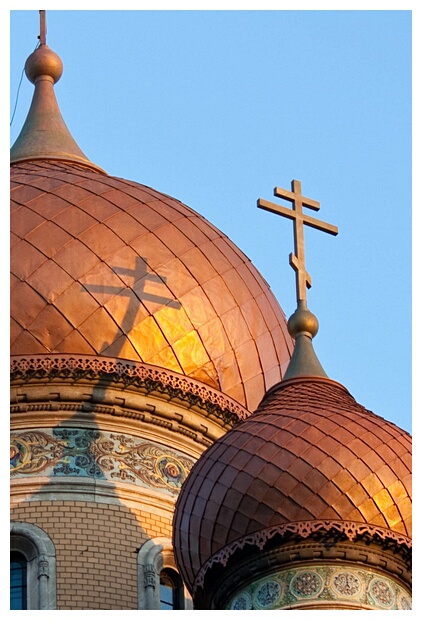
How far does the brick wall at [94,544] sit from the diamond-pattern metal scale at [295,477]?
1.43m

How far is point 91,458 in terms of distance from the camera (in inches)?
925

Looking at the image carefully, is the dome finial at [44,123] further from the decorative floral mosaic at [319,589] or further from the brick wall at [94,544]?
the decorative floral mosaic at [319,589]

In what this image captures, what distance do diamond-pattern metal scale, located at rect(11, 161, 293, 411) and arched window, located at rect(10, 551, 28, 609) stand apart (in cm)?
189

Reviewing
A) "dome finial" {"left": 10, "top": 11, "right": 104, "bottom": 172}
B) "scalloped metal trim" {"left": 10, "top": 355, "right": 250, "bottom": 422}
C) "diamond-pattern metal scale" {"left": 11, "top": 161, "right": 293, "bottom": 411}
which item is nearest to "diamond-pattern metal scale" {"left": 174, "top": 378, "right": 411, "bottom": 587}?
"scalloped metal trim" {"left": 10, "top": 355, "right": 250, "bottom": 422}

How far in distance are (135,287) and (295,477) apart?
407cm

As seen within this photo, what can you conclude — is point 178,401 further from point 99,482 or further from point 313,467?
point 313,467

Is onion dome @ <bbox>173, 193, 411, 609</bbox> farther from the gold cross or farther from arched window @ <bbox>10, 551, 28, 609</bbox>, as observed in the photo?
arched window @ <bbox>10, 551, 28, 609</bbox>

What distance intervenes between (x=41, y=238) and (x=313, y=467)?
15.7 feet

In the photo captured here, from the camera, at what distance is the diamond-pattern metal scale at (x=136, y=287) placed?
24000 millimetres

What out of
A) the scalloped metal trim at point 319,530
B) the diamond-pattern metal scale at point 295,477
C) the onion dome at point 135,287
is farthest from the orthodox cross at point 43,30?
the scalloped metal trim at point 319,530

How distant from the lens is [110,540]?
2303 centimetres

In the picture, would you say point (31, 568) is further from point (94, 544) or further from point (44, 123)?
point (44, 123)
